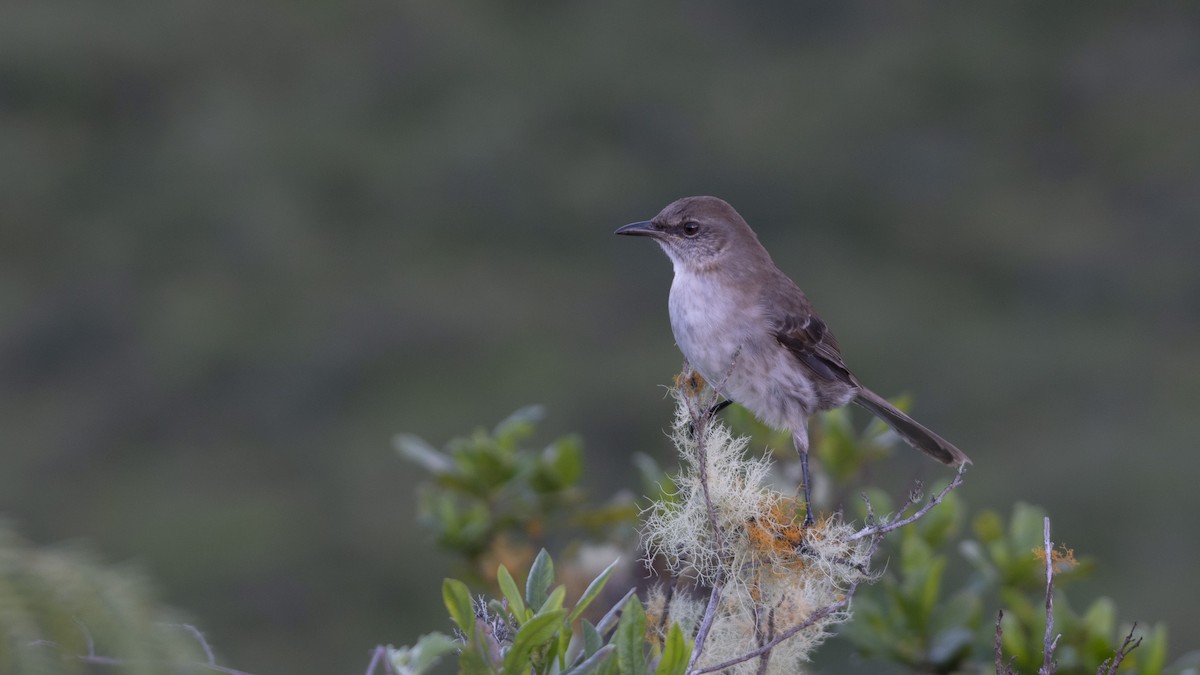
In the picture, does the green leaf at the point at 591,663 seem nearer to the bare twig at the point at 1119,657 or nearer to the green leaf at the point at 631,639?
the green leaf at the point at 631,639

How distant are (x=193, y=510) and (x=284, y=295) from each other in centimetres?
211

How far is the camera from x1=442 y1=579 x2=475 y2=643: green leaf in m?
1.92

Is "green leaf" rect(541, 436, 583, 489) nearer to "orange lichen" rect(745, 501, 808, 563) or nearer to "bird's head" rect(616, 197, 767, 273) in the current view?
"bird's head" rect(616, 197, 767, 273)

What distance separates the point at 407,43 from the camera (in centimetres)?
1252

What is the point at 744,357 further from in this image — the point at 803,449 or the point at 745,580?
the point at 745,580

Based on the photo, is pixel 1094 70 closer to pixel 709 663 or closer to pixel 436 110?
pixel 436 110

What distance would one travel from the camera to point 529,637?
1.81 metres

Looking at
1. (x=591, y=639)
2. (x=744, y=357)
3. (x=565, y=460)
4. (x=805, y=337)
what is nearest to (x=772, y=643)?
(x=591, y=639)

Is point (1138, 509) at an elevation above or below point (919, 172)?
below

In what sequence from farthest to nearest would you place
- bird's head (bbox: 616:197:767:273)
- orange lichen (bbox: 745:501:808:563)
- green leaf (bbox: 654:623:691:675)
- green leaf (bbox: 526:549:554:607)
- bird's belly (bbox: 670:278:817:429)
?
bird's head (bbox: 616:197:767:273) → bird's belly (bbox: 670:278:817:429) → orange lichen (bbox: 745:501:808:563) → green leaf (bbox: 526:549:554:607) → green leaf (bbox: 654:623:691:675)

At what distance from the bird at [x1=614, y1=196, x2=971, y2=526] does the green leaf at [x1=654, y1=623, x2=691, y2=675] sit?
5.80 ft

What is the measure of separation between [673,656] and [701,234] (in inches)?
101

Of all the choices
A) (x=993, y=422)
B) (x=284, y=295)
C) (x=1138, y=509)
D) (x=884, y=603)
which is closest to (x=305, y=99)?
(x=284, y=295)

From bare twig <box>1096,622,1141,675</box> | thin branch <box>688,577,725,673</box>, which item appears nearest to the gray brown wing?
bare twig <box>1096,622,1141,675</box>
